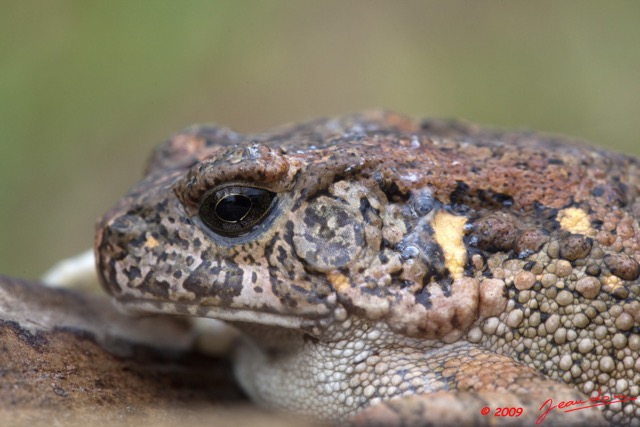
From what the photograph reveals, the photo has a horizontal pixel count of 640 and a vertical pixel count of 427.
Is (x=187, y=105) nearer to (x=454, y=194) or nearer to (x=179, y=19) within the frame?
(x=179, y=19)

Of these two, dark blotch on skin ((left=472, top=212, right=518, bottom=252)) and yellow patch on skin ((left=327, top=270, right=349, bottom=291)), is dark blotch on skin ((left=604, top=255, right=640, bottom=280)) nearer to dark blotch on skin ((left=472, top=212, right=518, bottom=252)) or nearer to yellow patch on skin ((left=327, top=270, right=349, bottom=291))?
dark blotch on skin ((left=472, top=212, right=518, bottom=252))

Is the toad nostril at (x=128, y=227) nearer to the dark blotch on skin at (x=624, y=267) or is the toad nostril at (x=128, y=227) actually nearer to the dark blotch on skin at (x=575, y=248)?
the dark blotch on skin at (x=575, y=248)

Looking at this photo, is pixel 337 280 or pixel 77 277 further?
pixel 77 277

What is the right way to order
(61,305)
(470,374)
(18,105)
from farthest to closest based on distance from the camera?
(18,105), (61,305), (470,374)

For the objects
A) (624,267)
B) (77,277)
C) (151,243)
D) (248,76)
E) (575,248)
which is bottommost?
(624,267)

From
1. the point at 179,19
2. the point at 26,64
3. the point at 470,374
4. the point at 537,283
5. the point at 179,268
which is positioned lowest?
the point at 470,374

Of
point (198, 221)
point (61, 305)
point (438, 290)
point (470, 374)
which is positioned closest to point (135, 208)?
point (198, 221)

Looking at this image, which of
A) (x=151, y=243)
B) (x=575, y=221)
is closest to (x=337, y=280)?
(x=151, y=243)

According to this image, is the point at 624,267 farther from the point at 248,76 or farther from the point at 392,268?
the point at 248,76
